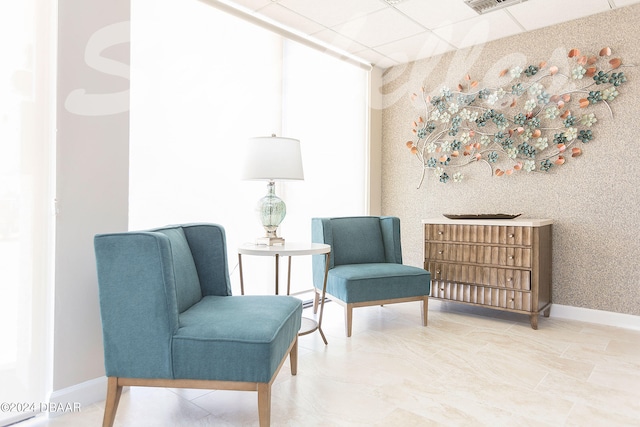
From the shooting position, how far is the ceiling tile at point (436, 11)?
306 cm

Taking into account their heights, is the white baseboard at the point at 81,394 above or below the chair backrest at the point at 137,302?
below

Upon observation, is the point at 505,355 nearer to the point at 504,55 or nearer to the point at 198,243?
the point at 198,243

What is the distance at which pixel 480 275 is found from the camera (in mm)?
3330

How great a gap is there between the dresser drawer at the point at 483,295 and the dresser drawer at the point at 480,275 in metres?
0.04

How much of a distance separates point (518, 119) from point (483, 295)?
1.55 m

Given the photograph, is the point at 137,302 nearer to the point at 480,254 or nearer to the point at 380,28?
the point at 480,254

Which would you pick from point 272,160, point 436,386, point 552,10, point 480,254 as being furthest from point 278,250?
point 552,10

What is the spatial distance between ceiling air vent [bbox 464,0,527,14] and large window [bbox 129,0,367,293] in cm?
145

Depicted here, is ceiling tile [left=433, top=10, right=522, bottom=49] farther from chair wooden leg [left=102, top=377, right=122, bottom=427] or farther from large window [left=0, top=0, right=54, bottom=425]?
chair wooden leg [left=102, top=377, right=122, bottom=427]

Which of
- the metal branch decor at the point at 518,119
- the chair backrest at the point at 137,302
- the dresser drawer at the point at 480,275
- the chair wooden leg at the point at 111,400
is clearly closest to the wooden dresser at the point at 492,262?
the dresser drawer at the point at 480,275

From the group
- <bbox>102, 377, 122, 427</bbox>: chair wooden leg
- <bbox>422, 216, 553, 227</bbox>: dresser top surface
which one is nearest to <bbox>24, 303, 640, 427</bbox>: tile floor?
<bbox>102, 377, 122, 427</bbox>: chair wooden leg

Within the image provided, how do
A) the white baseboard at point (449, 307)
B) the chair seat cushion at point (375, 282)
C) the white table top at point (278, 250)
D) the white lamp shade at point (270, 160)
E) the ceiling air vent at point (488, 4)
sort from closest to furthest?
the white baseboard at point (449, 307)
the white table top at point (278, 250)
the white lamp shade at point (270, 160)
the chair seat cushion at point (375, 282)
the ceiling air vent at point (488, 4)

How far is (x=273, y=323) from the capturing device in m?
1.66

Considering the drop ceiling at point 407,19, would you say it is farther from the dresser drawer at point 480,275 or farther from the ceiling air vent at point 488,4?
the dresser drawer at point 480,275
